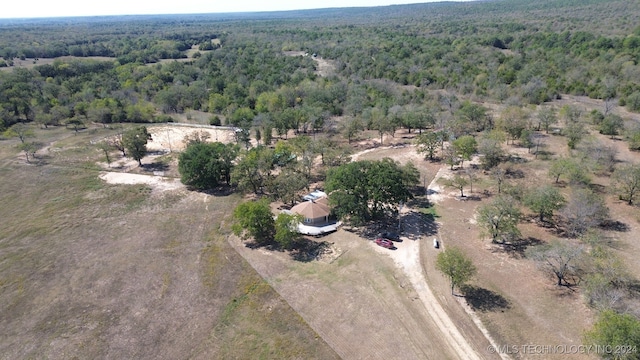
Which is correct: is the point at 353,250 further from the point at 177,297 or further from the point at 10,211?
the point at 10,211

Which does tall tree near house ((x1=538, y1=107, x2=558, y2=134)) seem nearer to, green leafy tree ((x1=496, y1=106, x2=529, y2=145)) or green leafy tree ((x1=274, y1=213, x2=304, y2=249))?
green leafy tree ((x1=496, y1=106, x2=529, y2=145))

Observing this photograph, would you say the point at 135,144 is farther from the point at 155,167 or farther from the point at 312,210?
the point at 312,210

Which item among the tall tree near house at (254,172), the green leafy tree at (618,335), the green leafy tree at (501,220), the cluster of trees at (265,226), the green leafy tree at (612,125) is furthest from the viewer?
the green leafy tree at (612,125)

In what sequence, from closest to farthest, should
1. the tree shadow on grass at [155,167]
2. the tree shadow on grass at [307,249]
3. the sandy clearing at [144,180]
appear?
the tree shadow on grass at [307,249] < the sandy clearing at [144,180] < the tree shadow on grass at [155,167]

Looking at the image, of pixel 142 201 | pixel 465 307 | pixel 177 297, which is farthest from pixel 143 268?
pixel 465 307

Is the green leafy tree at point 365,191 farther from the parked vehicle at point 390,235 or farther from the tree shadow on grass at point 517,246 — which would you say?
the tree shadow on grass at point 517,246

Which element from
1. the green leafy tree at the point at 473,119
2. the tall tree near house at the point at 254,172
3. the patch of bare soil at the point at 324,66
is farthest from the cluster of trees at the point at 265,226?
the patch of bare soil at the point at 324,66
